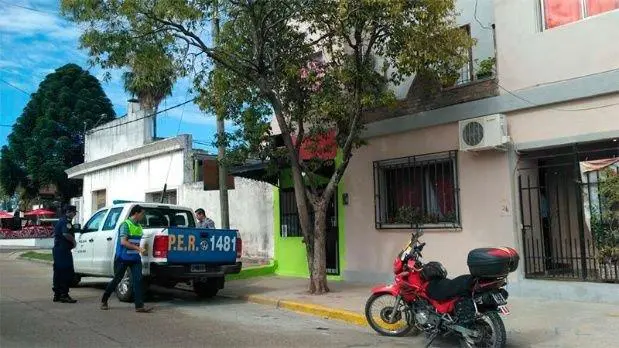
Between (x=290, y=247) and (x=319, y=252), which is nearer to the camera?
(x=319, y=252)

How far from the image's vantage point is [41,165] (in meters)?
39.2

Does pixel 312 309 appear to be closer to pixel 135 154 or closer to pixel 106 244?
pixel 106 244

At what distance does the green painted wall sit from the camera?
14109 millimetres

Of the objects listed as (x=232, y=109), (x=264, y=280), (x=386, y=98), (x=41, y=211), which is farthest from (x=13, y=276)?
(x=41, y=211)

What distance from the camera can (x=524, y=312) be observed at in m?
9.05

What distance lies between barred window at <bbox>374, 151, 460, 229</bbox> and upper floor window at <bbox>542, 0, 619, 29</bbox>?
9.84 ft

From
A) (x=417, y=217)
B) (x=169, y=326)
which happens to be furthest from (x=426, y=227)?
(x=169, y=326)

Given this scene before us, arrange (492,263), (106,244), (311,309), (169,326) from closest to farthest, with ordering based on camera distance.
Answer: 1. (492,263)
2. (169,326)
3. (311,309)
4. (106,244)

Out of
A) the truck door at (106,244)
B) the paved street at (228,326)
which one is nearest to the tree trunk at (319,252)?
the paved street at (228,326)

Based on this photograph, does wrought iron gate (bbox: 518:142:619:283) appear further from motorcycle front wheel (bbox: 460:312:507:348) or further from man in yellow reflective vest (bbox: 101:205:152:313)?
A: man in yellow reflective vest (bbox: 101:205:152:313)

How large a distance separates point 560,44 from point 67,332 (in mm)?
9082

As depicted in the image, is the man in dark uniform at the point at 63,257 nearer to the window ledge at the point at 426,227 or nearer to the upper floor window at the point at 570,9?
the window ledge at the point at 426,227

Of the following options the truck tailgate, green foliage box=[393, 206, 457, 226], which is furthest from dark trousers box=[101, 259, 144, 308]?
green foliage box=[393, 206, 457, 226]

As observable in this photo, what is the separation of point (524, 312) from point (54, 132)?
122 ft
